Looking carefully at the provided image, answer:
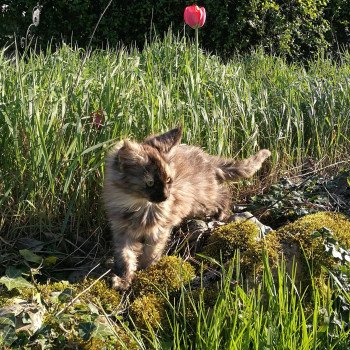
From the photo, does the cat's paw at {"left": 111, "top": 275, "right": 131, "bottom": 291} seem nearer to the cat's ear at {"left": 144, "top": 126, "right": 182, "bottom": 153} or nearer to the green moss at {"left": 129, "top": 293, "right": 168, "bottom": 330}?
the green moss at {"left": 129, "top": 293, "right": 168, "bottom": 330}

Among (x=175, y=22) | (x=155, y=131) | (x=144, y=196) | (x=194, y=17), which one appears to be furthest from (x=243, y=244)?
(x=175, y=22)

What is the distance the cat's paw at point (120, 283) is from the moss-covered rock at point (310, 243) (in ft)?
2.86

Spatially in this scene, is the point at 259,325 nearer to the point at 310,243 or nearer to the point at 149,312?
the point at 149,312

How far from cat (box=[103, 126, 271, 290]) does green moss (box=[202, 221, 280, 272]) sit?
0.93ft

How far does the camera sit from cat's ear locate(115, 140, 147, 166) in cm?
306

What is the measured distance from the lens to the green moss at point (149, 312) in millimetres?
2730

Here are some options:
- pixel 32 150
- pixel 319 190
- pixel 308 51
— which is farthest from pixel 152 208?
pixel 308 51

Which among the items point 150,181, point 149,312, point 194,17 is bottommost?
point 149,312

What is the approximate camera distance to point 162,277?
3004 millimetres

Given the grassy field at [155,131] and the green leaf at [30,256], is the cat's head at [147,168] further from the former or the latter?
the green leaf at [30,256]

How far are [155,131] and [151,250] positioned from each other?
952 mm

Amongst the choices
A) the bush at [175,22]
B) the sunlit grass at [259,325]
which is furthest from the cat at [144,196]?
the bush at [175,22]

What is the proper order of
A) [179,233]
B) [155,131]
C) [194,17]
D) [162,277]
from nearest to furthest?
[162,277], [179,233], [155,131], [194,17]

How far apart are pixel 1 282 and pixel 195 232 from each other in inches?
49.7
